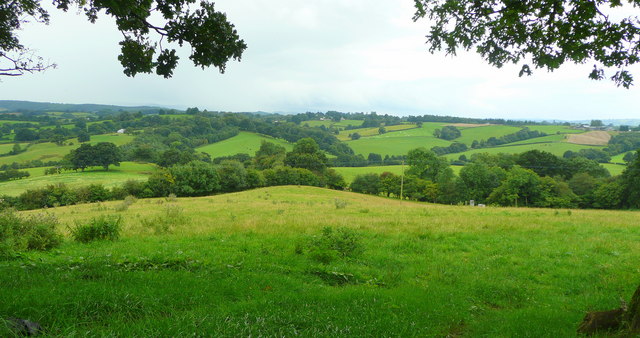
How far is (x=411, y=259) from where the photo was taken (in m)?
10.2

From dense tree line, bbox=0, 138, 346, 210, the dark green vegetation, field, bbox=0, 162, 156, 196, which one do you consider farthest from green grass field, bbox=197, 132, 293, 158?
field, bbox=0, 162, 156, 196

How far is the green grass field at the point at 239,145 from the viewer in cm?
11682

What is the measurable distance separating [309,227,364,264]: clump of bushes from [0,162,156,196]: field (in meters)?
68.3

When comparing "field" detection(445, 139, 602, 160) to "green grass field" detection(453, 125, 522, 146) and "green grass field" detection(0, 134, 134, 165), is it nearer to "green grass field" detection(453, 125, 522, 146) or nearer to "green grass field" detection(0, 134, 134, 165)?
"green grass field" detection(453, 125, 522, 146)

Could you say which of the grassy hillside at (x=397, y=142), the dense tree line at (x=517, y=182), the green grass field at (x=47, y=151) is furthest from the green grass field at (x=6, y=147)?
the grassy hillside at (x=397, y=142)

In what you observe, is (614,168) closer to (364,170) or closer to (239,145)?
(364,170)

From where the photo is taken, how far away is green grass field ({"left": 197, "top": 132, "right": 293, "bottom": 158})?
117 meters

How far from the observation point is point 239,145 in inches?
4956

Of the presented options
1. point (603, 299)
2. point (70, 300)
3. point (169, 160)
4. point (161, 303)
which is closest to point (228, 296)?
point (161, 303)

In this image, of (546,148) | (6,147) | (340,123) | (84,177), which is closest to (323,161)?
(84,177)

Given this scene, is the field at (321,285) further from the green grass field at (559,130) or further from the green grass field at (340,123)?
the green grass field at (340,123)

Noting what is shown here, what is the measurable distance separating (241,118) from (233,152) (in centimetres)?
4748

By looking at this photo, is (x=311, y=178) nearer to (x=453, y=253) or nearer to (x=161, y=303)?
(x=453, y=253)

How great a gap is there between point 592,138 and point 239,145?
12140 centimetres
